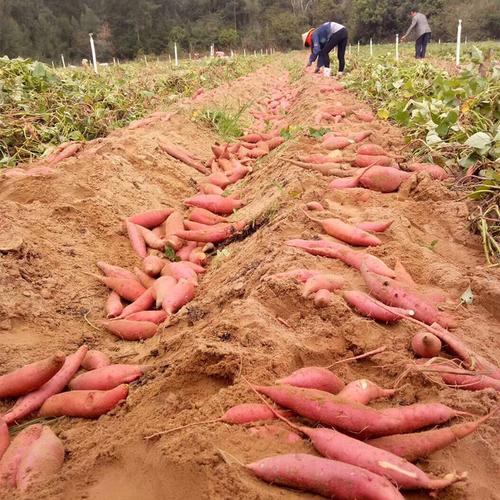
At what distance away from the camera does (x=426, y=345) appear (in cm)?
176

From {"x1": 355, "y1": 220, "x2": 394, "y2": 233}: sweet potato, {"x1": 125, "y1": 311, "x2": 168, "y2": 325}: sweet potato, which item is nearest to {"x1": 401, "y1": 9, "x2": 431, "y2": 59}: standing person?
{"x1": 355, "y1": 220, "x2": 394, "y2": 233}: sweet potato

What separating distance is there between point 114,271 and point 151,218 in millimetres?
768

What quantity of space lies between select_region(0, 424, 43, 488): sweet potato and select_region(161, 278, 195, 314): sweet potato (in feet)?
3.29

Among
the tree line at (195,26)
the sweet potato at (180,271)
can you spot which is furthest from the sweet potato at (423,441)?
the tree line at (195,26)

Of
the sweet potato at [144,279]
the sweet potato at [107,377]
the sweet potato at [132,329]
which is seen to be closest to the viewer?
the sweet potato at [107,377]

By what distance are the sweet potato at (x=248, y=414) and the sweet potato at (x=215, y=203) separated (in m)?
2.60

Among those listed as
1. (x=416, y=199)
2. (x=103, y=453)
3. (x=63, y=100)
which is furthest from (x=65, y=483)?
(x=63, y=100)

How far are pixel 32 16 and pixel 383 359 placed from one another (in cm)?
5371

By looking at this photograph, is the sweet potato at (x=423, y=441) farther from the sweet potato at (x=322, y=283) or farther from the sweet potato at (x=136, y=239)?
the sweet potato at (x=136, y=239)

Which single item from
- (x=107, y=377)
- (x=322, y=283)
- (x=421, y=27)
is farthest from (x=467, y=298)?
(x=421, y=27)

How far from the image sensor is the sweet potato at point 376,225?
2.69 meters

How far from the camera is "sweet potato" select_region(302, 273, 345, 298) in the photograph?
2.08m

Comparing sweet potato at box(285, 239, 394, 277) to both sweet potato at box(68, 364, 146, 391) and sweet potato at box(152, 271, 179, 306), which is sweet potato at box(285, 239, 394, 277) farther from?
sweet potato at box(68, 364, 146, 391)

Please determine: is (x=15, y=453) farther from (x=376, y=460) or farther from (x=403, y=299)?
(x=403, y=299)
